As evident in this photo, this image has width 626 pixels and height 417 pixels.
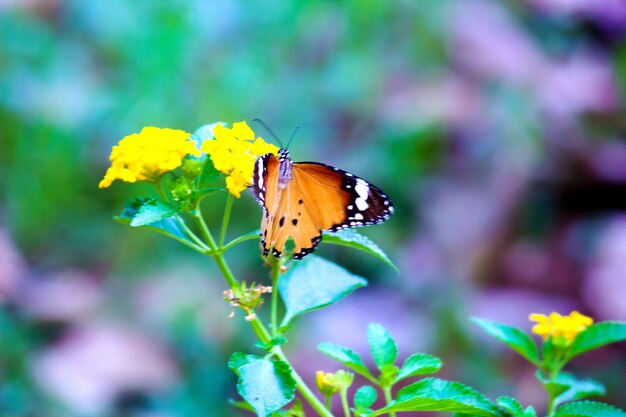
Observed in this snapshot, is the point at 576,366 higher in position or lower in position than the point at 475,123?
lower

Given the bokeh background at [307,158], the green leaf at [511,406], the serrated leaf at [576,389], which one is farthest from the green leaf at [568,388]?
the bokeh background at [307,158]

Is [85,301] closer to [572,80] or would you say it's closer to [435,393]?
[435,393]

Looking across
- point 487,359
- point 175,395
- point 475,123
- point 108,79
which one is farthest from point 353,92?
point 175,395

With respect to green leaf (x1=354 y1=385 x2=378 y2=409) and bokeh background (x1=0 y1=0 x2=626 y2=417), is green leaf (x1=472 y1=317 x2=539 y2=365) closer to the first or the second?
green leaf (x1=354 y1=385 x2=378 y2=409)

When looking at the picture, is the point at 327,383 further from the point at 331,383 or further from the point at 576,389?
the point at 576,389

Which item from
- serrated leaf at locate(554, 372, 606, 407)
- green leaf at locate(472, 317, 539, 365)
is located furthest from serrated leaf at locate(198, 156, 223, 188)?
serrated leaf at locate(554, 372, 606, 407)
